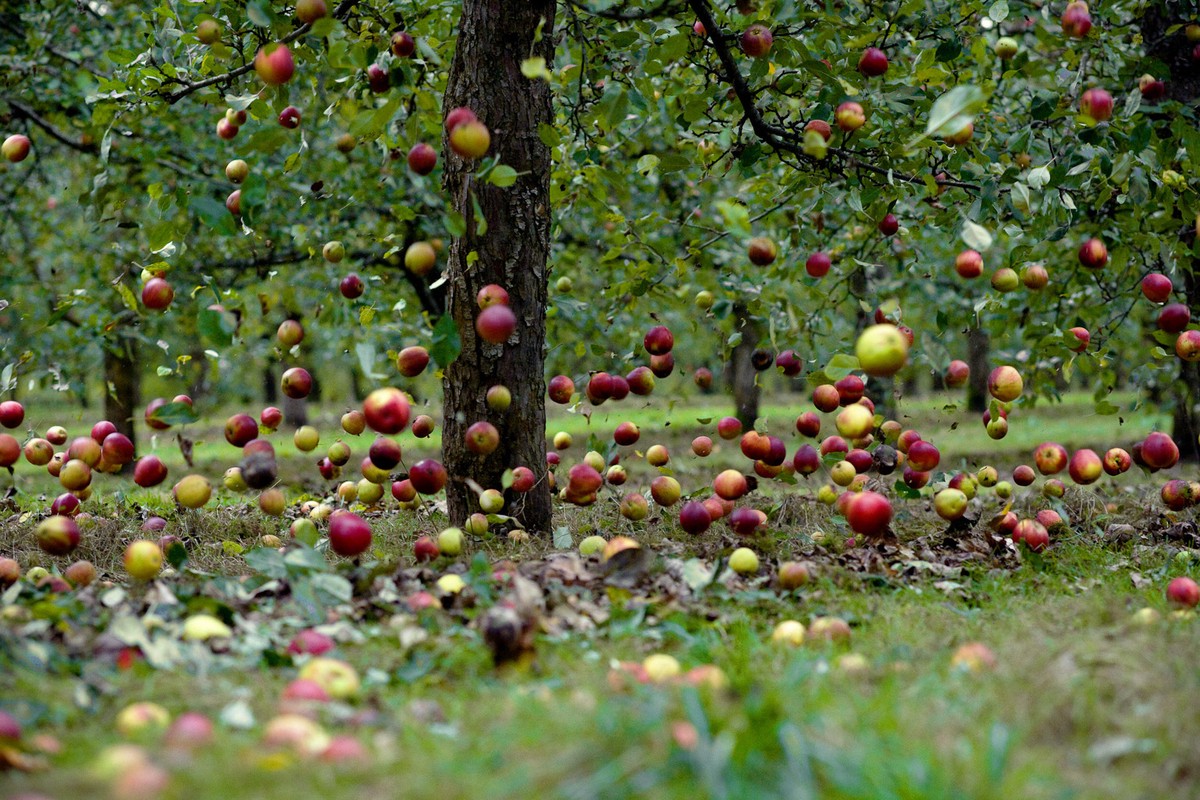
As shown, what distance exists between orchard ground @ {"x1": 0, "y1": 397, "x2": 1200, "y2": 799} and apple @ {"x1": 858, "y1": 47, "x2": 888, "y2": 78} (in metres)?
2.10

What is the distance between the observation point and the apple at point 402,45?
3463mm

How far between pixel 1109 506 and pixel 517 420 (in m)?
3.56

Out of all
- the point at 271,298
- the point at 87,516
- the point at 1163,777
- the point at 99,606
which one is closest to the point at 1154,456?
the point at 1163,777

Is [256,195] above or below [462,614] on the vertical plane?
above

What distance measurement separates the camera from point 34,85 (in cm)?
748

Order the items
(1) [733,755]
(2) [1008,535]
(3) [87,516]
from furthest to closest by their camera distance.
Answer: (3) [87,516] < (2) [1008,535] < (1) [733,755]

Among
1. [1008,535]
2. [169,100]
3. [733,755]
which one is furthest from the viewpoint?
[1008,535]

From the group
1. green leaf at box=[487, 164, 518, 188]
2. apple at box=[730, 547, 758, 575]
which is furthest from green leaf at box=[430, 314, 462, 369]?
apple at box=[730, 547, 758, 575]

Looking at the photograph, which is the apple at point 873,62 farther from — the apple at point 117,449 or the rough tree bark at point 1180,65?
the apple at point 117,449

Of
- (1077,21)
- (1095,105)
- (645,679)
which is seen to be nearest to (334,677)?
(645,679)

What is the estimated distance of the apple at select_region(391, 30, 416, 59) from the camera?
3463mm

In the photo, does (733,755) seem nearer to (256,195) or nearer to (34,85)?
(256,195)

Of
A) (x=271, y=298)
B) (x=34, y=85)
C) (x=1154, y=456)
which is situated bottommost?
(x=1154, y=456)

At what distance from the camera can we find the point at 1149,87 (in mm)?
4277
